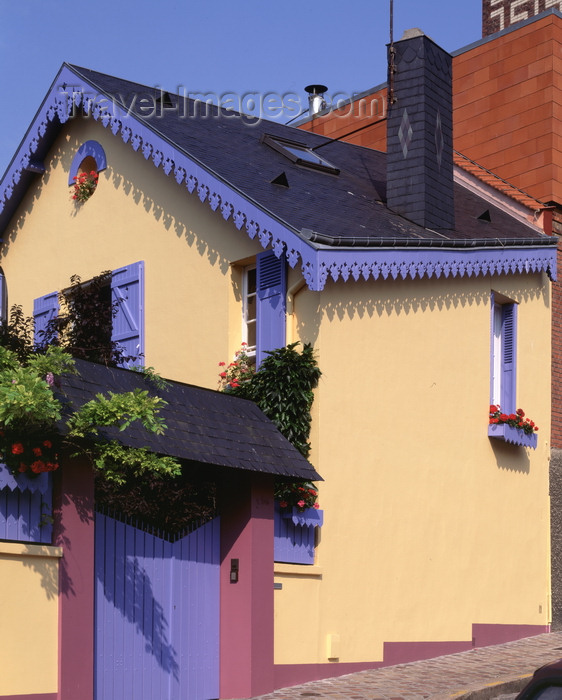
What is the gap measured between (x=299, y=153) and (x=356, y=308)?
4.53 metres

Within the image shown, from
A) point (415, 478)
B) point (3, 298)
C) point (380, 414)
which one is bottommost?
point (415, 478)

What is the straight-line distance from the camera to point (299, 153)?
1766 cm

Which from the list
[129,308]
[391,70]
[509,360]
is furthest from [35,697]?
[391,70]

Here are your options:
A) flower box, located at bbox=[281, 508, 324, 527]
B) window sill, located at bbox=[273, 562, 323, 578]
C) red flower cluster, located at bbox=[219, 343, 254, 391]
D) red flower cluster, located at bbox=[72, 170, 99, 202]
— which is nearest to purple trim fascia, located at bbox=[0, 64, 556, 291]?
red flower cluster, located at bbox=[72, 170, 99, 202]

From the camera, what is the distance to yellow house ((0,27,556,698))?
1346cm

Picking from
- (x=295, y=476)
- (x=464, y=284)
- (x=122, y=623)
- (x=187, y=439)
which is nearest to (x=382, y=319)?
(x=464, y=284)

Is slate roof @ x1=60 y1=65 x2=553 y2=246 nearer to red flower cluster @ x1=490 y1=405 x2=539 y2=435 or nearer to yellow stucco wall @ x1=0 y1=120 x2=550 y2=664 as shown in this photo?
yellow stucco wall @ x1=0 y1=120 x2=550 y2=664

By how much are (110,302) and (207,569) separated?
5779 millimetres

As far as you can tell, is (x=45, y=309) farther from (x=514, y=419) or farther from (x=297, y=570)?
(x=514, y=419)

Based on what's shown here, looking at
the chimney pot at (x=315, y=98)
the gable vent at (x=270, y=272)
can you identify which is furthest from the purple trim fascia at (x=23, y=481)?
the chimney pot at (x=315, y=98)

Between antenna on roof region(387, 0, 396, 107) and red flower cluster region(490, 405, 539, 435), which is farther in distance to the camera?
antenna on roof region(387, 0, 396, 107)

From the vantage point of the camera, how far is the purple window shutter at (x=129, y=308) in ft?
53.4

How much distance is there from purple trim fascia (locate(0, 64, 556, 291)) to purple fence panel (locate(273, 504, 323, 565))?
2.47m

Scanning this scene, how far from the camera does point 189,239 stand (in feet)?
51.1
